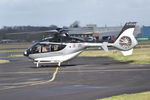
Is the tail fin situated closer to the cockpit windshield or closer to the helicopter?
the helicopter

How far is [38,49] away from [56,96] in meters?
18.1

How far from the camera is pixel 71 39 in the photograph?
106 feet

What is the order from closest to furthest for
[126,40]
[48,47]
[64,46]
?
[64,46] < [48,47] < [126,40]

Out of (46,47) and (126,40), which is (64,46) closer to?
(46,47)

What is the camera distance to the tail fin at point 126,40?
32.7m

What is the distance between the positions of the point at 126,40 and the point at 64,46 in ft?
16.6

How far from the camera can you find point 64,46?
3247 centimetres

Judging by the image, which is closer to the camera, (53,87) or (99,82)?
(53,87)

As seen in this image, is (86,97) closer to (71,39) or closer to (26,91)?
(26,91)

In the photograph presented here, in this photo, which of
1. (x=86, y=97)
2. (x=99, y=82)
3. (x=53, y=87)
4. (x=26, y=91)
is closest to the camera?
(x=86, y=97)

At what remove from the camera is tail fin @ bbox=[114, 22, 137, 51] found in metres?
32.7

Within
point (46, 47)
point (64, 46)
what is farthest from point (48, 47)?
point (64, 46)

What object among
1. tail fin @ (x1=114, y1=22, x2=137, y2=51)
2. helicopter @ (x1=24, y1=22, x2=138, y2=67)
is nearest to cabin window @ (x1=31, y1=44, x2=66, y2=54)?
helicopter @ (x1=24, y1=22, x2=138, y2=67)

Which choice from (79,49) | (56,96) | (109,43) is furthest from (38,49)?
(56,96)
